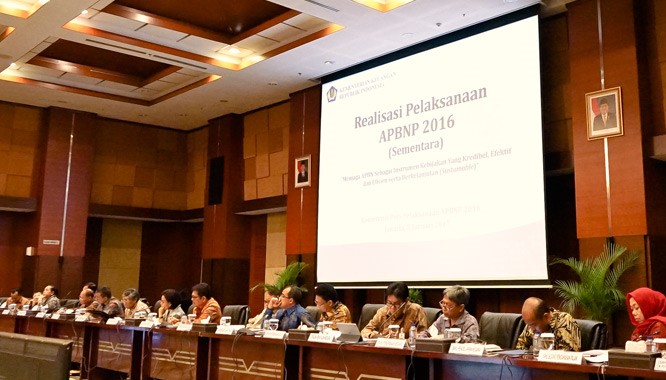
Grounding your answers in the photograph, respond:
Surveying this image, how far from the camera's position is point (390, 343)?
363 centimetres

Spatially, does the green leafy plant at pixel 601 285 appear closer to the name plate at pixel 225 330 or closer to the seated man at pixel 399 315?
the seated man at pixel 399 315

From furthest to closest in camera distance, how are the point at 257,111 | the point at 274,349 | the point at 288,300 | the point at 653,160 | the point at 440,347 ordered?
1. the point at 257,111
2. the point at 653,160
3. the point at 288,300
4. the point at 274,349
5. the point at 440,347

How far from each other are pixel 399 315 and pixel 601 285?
187 centimetres

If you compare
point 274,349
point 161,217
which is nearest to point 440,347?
point 274,349

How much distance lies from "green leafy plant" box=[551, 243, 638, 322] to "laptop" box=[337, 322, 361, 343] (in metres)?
2.50

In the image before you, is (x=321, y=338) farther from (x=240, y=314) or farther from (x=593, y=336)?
(x=240, y=314)

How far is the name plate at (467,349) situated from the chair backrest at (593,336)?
0.92 metres

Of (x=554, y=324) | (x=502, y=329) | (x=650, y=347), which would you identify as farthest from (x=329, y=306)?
(x=650, y=347)

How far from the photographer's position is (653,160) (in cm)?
579

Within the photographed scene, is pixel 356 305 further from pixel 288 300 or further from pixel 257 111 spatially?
pixel 257 111

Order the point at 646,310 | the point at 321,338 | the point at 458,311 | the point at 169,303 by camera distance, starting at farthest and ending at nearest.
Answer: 1. the point at 169,303
2. the point at 458,311
3. the point at 321,338
4. the point at 646,310

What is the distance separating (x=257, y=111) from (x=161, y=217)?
294 cm

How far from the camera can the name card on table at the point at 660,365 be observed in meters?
2.50

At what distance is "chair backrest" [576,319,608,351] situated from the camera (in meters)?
3.71
